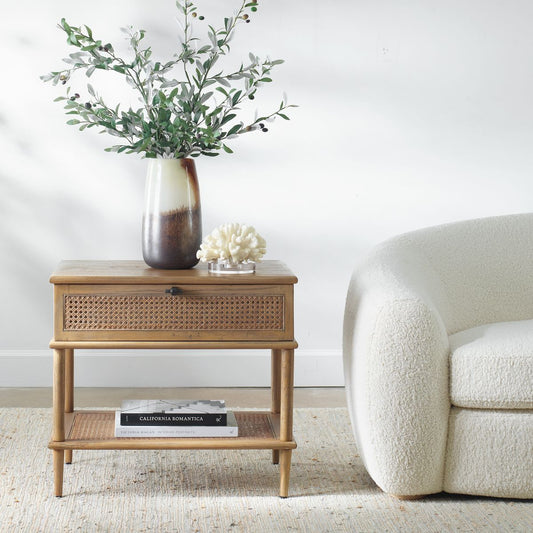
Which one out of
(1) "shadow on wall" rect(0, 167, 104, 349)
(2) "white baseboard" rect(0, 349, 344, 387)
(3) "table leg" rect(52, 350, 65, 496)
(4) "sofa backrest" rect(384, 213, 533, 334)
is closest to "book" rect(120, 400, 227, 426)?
(3) "table leg" rect(52, 350, 65, 496)

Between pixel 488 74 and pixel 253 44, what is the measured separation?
92 cm

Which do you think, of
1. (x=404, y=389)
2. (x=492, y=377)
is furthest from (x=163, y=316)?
(x=492, y=377)

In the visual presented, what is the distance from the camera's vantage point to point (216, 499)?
212 centimetres

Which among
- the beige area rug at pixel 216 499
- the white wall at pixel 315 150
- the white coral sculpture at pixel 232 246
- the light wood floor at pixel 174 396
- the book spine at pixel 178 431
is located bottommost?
the beige area rug at pixel 216 499

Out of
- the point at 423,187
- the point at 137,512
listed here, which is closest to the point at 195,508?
the point at 137,512

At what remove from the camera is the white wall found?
126 inches

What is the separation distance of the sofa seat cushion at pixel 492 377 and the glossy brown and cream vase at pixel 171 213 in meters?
0.73

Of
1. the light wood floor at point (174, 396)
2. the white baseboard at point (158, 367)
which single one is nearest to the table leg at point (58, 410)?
the light wood floor at point (174, 396)

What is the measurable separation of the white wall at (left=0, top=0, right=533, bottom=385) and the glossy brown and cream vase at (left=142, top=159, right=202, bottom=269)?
1.06 m

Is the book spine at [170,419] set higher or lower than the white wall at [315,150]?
lower

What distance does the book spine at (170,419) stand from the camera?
2.14 m

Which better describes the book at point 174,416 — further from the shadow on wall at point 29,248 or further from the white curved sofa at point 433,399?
the shadow on wall at point 29,248

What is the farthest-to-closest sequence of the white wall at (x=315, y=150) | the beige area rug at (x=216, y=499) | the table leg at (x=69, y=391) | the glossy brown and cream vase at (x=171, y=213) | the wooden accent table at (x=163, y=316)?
the white wall at (x=315, y=150) → the table leg at (x=69, y=391) → the glossy brown and cream vase at (x=171, y=213) → the wooden accent table at (x=163, y=316) → the beige area rug at (x=216, y=499)

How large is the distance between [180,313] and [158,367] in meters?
1.27
